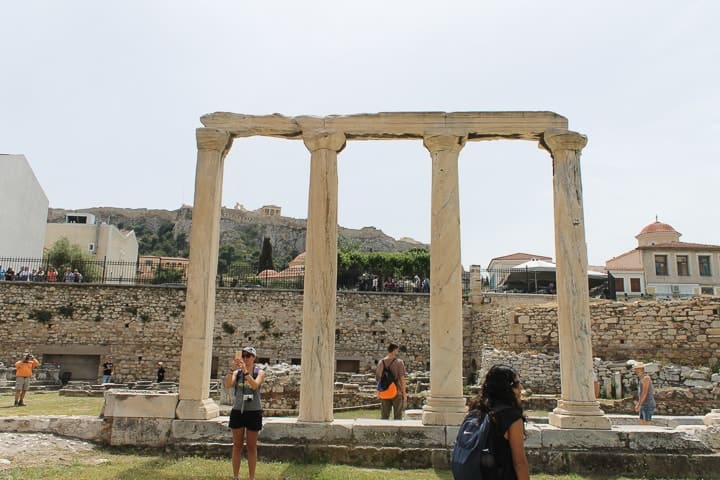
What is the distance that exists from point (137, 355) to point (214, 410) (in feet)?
55.6

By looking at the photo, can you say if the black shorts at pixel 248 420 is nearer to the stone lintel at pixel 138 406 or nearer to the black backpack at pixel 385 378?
the stone lintel at pixel 138 406

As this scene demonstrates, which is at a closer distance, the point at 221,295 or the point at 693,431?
the point at 693,431

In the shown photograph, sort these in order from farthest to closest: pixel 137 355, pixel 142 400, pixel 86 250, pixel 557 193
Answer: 1. pixel 86 250
2. pixel 137 355
3. pixel 557 193
4. pixel 142 400

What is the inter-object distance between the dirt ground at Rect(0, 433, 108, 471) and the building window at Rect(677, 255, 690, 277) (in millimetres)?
45238

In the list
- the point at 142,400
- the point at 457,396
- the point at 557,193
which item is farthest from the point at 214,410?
the point at 557,193

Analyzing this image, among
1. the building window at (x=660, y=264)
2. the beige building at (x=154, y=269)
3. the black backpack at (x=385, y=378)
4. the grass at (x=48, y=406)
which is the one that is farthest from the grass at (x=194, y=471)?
the building window at (x=660, y=264)

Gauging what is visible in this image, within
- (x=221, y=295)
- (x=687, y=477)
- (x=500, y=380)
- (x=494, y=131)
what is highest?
(x=494, y=131)

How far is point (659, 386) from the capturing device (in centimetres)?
1630

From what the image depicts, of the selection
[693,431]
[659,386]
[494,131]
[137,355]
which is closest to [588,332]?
[693,431]

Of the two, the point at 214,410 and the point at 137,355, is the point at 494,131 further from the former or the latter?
the point at 137,355

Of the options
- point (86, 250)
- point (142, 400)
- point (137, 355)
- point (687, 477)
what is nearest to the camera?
point (687, 477)

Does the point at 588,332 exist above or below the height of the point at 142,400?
above

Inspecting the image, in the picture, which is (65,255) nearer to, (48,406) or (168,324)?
(168,324)

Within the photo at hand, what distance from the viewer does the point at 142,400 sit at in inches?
355
